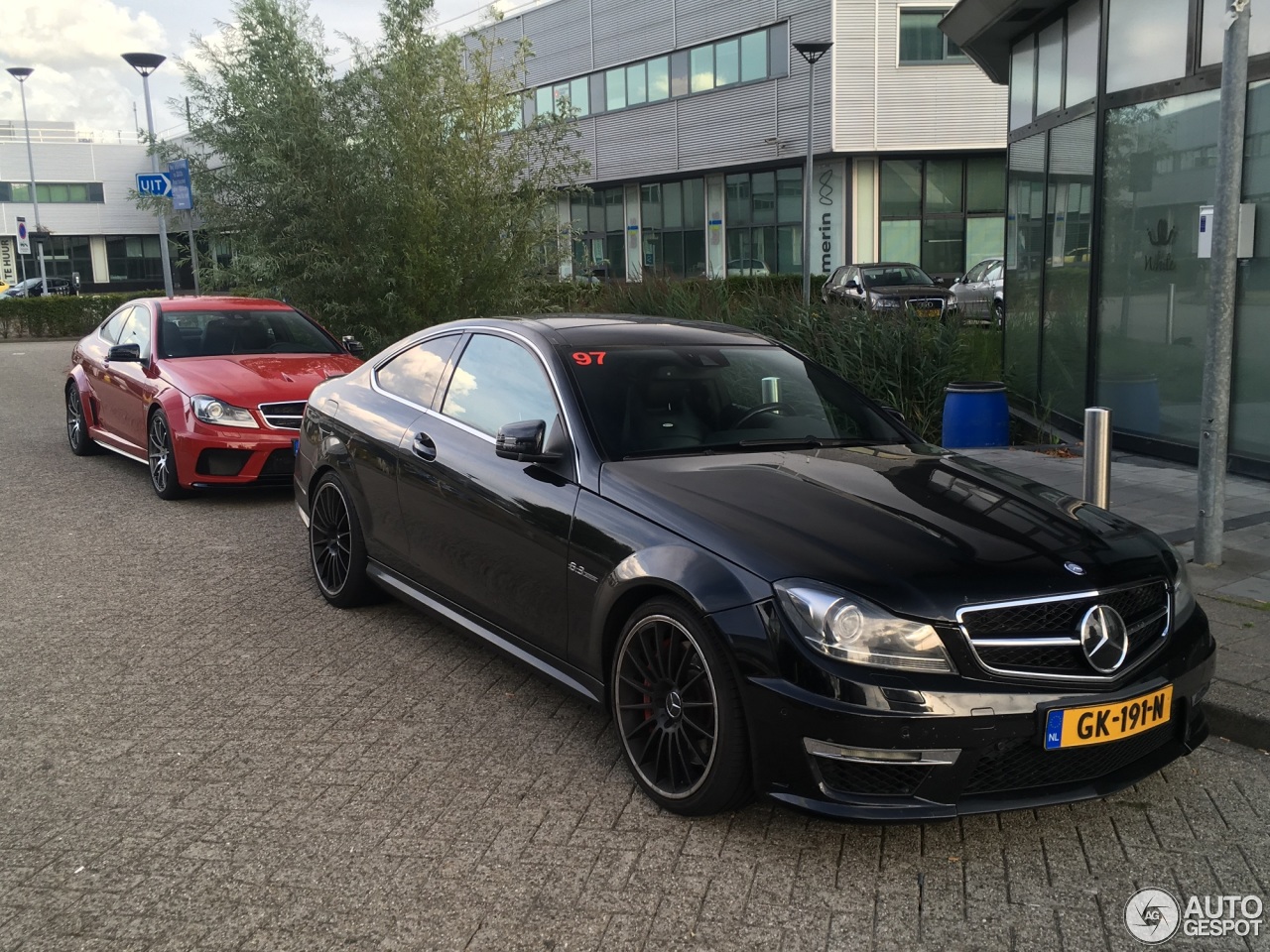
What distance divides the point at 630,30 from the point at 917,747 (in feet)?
132

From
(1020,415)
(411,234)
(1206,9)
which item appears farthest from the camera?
(411,234)

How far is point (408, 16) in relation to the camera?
1440cm

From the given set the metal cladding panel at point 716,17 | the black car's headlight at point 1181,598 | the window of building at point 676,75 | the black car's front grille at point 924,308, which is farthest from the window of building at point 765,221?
the black car's headlight at point 1181,598

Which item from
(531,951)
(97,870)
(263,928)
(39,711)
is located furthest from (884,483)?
(39,711)

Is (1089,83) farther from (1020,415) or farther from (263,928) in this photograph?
(263,928)

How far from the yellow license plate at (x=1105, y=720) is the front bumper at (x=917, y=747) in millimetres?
21

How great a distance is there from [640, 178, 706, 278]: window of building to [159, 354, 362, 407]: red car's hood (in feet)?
98.8

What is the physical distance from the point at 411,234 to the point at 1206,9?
8.43 m

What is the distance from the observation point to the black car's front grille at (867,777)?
3.44 metres

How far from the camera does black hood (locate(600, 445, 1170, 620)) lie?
11.8ft

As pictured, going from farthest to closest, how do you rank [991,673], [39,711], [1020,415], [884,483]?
1. [1020,415]
2. [39,711]
3. [884,483]
4. [991,673]

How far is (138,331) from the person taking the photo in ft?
34.8

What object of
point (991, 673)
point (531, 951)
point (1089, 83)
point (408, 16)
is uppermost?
point (408, 16)

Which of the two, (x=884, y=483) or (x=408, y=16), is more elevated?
(x=408, y=16)
